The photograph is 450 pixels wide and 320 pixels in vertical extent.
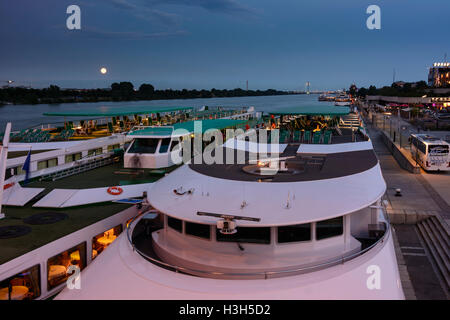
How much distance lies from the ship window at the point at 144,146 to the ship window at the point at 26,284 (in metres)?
9.46

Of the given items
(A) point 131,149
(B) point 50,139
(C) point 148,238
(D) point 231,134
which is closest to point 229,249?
(C) point 148,238

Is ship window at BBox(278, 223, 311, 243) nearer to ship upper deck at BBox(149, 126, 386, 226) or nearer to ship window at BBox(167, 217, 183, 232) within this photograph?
ship upper deck at BBox(149, 126, 386, 226)

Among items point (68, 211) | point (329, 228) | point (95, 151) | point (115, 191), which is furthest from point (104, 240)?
point (95, 151)

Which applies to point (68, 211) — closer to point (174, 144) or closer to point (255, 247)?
point (255, 247)

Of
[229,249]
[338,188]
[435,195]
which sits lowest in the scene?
[435,195]

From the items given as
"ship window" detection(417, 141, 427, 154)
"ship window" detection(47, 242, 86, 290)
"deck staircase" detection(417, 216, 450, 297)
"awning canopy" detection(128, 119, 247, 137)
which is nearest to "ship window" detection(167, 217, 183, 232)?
"ship window" detection(47, 242, 86, 290)

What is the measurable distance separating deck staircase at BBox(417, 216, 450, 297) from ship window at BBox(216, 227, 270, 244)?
7.69 m

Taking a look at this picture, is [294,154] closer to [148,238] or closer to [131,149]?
[148,238]

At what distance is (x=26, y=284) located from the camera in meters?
8.80

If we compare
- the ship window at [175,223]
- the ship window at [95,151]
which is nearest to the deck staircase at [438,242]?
the ship window at [175,223]

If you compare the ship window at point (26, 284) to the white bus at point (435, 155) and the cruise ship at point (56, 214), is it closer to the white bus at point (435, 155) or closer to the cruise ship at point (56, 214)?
the cruise ship at point (56, 214)

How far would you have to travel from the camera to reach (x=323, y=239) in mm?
8242

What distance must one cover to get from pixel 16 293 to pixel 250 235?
5.33 m
